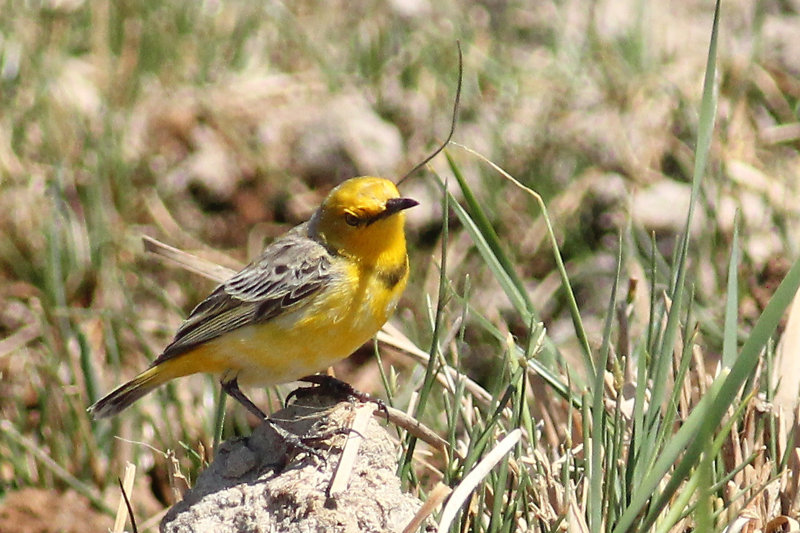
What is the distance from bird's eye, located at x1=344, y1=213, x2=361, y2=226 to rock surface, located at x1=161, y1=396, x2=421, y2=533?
915 millimetres

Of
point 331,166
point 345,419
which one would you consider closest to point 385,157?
point 331,166

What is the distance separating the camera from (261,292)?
4660 millimetres

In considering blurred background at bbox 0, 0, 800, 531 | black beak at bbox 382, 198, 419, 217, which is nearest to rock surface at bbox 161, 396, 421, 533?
black beak at bbox 382, 198, 419, 217

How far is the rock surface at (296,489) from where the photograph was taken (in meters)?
3.27

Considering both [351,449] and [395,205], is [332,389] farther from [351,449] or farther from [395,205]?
[351,449]

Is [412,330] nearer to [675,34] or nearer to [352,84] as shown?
[352,84]

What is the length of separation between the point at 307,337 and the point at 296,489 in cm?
107

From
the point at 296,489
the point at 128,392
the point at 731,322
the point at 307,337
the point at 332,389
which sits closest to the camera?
the point at 296,489

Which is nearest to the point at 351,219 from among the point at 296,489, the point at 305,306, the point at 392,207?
the point at 392,207

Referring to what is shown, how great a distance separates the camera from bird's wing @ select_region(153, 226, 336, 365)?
14.9 feet

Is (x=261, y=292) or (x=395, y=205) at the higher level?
(x=395, y=205)

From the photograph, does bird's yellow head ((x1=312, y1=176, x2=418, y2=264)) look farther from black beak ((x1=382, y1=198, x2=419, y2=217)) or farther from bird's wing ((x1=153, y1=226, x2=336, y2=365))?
bird's wing ((x1=153, y1=226, x2=336, y2=365))

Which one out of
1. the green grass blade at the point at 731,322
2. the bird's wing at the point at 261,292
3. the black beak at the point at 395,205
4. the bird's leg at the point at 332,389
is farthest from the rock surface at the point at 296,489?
the green grass blade at the point at 731,322

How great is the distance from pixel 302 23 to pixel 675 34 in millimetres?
2684
